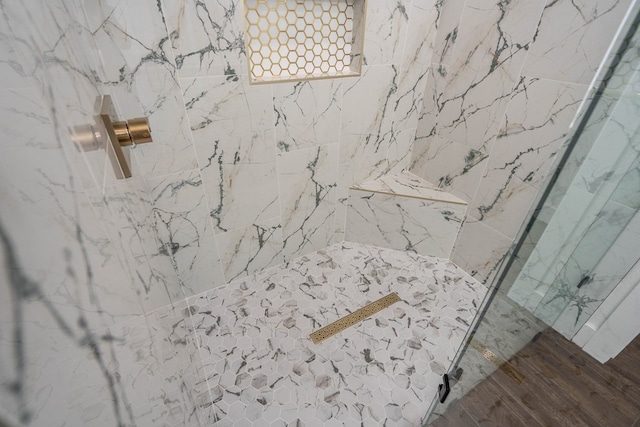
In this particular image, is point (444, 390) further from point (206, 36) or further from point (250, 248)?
point (206, 36)

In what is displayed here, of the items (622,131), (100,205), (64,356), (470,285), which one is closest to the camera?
(64,356)

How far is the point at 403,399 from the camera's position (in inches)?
50.3

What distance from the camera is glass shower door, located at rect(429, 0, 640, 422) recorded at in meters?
0.95

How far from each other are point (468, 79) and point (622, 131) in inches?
35.6

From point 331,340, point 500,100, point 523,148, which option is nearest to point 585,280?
point 523,148

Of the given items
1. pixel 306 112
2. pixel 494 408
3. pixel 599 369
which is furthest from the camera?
pixel 306 112

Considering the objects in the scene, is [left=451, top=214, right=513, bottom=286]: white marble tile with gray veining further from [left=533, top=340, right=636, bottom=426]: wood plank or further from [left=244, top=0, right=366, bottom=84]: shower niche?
[left=244, top=0, right=366, bottom=84]: shower niche

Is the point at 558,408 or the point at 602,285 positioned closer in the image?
the point at 558,408

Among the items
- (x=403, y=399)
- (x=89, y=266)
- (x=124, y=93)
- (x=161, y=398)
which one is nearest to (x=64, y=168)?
(x=89, y=266)

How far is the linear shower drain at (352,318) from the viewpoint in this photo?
5.02 ft

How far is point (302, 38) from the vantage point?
150 centimetres

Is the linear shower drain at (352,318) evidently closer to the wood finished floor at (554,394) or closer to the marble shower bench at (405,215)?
the marble shower bench at (405,215)

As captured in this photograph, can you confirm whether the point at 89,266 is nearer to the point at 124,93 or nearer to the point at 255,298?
the point at 124,93

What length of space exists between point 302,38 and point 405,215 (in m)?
1.30
